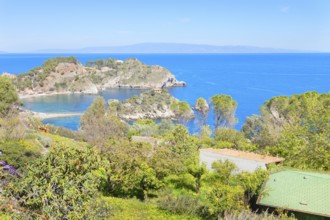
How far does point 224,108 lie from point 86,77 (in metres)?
87.5

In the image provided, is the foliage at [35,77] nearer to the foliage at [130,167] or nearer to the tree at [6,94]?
the tree at [6,94]

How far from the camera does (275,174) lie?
1563cm

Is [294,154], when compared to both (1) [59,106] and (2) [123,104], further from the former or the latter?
(1) [59,106]

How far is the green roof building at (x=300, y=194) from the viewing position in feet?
42.4

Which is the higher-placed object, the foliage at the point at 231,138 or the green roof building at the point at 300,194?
the green roof building at the point at 300,194

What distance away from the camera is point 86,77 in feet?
419

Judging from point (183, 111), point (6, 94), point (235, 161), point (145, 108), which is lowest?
point (145, 108)

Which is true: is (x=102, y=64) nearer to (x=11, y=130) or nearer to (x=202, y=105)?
(x=202, y=105)

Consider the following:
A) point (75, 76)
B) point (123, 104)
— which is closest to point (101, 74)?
point (75, 76)

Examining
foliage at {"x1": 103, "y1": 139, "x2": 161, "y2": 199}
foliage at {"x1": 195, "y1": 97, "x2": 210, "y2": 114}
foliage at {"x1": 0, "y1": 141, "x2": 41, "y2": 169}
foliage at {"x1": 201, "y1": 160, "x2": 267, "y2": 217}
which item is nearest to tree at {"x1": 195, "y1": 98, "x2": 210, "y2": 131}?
foliage at {"x1": 195, "y1": 97, "x2": 210, "y2": 114}

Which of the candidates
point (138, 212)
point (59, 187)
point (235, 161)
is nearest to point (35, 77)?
point (235, 161)

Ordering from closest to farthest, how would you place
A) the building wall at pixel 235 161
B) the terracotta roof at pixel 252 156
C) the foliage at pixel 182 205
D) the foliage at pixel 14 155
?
the foliage at pixel 182 205 → the foliage at pixel 14 155 → the building wall at pixel 235 161 → the terracotta roof at pixel 252 156

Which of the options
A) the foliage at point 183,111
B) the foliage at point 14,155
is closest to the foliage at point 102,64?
the foliage at point 183,111

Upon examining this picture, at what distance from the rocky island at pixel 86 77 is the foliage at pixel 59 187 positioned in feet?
336
